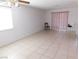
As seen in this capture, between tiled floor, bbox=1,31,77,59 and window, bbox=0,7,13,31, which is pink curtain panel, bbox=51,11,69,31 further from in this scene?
window, bbox=0,7,13,31

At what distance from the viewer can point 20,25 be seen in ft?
19.4

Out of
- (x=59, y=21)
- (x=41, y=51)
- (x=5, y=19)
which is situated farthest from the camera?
(x=59, y=21)

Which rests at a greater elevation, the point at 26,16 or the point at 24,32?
the point at 26,16

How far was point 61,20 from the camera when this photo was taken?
923 centimetres

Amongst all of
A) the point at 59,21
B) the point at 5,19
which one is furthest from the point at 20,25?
the point at 59,21

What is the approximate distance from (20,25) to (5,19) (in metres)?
1.23

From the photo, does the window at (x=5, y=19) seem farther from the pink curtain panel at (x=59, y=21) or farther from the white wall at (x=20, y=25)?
the pink curtain panel at (x=59, y=21)

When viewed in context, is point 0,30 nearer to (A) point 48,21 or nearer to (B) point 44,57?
(B) point 44,57

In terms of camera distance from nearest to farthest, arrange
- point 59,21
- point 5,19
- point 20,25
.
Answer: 1. point 5,19
2. point 20,25
3. point 59,21

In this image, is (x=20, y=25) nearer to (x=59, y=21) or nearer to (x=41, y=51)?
(x=41, y=51)

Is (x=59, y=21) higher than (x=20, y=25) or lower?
higher

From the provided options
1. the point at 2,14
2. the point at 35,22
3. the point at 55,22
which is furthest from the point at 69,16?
the point at 2,14

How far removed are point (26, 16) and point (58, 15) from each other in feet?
13.0

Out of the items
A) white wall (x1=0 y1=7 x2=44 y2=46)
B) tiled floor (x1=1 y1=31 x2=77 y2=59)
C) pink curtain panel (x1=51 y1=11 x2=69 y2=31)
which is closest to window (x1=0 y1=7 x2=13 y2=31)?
white wall (x1=0 y1=7 x2=44 y2=46)
